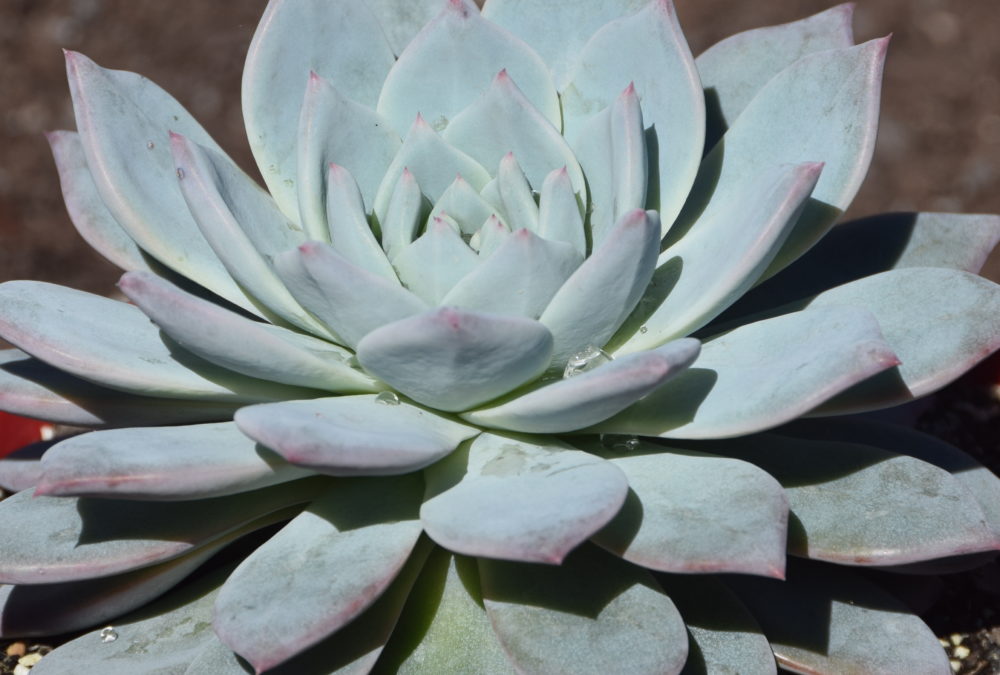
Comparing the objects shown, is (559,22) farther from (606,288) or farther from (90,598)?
(90,598)

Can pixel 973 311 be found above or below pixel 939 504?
above

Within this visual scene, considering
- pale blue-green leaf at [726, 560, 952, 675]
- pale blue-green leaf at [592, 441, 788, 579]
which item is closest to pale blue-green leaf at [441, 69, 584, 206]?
pale blue-green leaf at [592, 441, 788, 579]

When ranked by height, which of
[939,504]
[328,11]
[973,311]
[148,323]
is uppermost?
[328,11]

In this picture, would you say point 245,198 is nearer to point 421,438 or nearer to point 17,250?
point 421,438

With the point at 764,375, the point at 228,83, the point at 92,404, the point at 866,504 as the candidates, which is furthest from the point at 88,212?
the point at 228,83

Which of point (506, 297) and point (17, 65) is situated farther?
point (17, 65)

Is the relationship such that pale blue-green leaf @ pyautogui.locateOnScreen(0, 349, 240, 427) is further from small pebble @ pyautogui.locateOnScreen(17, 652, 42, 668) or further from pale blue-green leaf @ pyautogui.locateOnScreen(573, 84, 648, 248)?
pale blue-green leaf @ pyautogui.locateOnScreen(573, 84, 648, 248)

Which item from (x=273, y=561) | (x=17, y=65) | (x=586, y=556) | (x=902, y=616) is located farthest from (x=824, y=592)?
(x=17, y=65)
